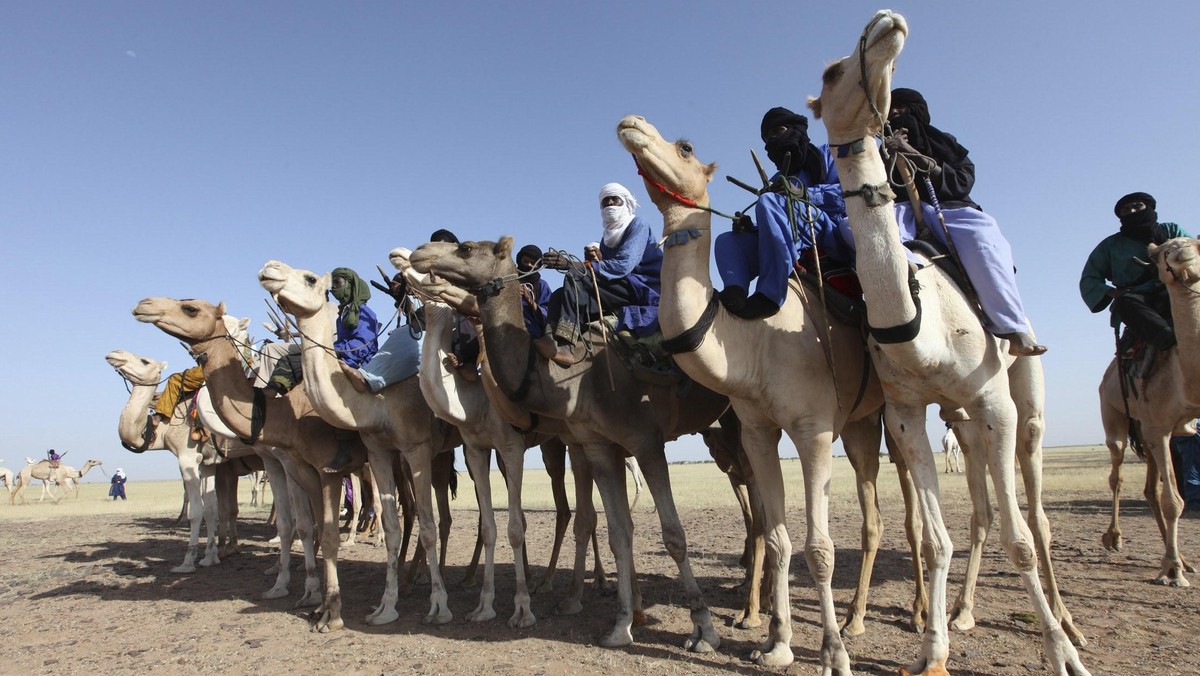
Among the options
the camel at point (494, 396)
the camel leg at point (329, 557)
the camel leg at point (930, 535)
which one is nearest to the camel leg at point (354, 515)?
the camel leg at point (329, 557)

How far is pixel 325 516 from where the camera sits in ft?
26.6

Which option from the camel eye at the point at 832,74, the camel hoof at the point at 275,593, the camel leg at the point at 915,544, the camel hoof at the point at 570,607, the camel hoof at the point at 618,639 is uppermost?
the camel eye at the point at 832,74

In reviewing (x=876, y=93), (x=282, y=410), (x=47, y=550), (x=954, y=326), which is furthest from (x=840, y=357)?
(x=47, y=550)

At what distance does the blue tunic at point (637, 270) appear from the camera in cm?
714

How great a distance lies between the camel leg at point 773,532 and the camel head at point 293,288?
502 cm

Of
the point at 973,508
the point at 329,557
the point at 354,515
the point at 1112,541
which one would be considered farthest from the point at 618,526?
the point at 354,515

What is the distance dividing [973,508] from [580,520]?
4.02m

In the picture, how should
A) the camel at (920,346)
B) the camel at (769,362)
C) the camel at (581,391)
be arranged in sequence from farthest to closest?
the camel at (581,391) < the camel at (769,362) < the camel at (920,346)

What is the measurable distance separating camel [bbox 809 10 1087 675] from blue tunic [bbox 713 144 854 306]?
29.6 inches

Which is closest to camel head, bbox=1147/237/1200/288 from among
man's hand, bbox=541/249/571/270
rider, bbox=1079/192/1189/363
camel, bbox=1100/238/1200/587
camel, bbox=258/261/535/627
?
camel, bbox=1100/238/1200/587

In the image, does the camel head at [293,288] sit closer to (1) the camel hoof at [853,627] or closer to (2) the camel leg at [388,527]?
(2) the camel leg at [388,527]

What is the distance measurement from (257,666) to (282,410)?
→ 3047 mm

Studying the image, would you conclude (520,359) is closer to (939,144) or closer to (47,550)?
(939,144)

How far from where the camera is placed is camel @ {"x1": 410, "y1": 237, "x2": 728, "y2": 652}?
671cm
